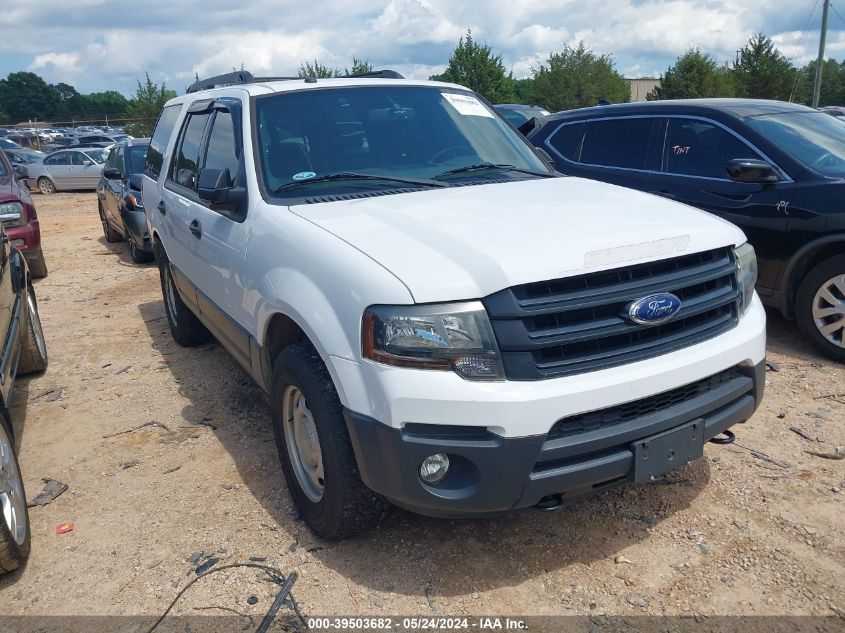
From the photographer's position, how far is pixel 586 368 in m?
2.57

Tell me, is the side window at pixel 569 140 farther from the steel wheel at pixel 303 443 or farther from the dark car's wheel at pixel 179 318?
the steel wheel at pixel 303 443

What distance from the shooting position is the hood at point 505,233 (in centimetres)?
251

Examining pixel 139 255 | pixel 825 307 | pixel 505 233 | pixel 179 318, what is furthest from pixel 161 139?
→ pixel 825 307

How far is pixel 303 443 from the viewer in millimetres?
3229

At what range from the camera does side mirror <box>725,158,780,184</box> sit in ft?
16.9

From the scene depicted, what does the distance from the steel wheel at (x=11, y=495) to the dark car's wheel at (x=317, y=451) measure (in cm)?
117

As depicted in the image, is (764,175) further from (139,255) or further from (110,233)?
(110,233)

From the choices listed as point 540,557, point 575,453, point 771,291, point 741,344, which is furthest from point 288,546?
point 771,291

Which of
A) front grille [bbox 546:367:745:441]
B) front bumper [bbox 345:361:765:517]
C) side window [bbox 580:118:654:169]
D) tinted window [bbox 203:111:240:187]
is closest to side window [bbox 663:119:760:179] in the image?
side window [bbox 580:118:654:169]

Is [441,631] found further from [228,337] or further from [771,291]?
[771,291]

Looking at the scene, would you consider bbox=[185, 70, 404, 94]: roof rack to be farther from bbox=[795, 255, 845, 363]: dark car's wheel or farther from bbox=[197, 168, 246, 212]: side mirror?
bbox=[795, 255, 845, 363]: dark car's wheel

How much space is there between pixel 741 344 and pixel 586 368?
0.84 metres

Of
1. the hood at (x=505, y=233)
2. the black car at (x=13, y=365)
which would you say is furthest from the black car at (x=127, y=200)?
the hood at (x=505, y=233)

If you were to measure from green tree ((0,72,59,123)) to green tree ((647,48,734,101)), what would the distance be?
96312 millimetres
